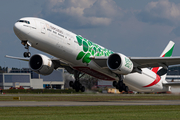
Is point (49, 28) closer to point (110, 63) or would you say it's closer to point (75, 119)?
point (110, 63)

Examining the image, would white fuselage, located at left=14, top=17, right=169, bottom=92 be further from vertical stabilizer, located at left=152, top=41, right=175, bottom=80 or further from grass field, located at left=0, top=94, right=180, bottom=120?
vertical stabilizer, located at left=152, top=41, right=175, bottom=80

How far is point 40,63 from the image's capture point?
1612 inches

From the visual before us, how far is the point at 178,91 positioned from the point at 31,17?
37990mm

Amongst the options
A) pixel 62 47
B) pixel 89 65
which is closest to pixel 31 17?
pixel 62 47

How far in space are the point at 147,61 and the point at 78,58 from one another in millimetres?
9906

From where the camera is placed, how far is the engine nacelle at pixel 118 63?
36.7 meters

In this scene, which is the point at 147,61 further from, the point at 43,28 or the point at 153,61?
the point at 43,28

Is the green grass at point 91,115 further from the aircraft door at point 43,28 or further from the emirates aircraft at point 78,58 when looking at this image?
the aircraft door at point 43,28

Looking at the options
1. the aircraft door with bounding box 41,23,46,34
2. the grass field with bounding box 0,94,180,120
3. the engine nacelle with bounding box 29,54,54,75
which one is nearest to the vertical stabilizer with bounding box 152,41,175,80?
the engine nacelle with bounding box 29,54,54,75

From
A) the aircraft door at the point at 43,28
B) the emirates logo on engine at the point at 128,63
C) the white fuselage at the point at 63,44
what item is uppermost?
the aircraft door at the point at 43,28

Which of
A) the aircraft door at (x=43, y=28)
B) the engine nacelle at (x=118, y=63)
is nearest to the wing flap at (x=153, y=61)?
the engine nacelle at (x=118, y=63)

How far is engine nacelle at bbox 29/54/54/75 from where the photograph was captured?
133 ft

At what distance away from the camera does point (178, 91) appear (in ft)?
193

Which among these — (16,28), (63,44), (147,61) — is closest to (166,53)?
(147,61)
